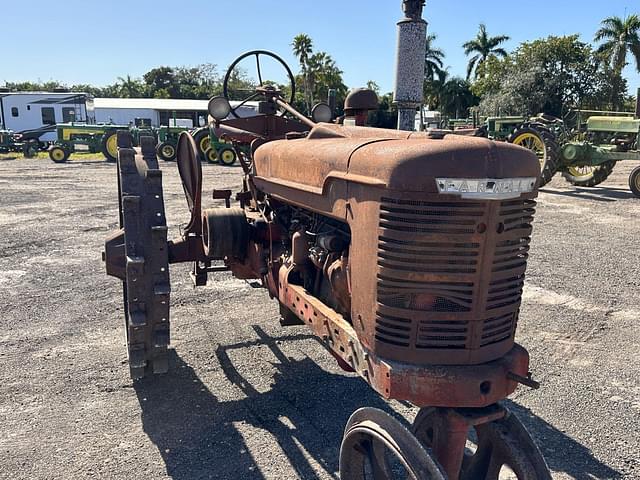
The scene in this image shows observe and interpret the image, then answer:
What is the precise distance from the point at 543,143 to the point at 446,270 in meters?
11.0

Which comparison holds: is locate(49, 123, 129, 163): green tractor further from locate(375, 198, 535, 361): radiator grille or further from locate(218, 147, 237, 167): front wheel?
locate(375, 198, 535, 361): radiator grille

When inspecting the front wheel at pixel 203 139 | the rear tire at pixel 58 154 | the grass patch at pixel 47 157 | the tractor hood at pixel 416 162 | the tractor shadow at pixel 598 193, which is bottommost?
the grass patch at pixel 47 157

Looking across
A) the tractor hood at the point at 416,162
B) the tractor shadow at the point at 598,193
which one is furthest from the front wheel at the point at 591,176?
the tractor hood at the point at 416,162

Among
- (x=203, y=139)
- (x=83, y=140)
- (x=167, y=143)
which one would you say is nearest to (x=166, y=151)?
(x=167, y=143)

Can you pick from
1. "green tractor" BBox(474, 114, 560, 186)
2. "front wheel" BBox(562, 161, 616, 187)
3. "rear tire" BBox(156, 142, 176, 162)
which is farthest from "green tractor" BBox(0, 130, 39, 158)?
"front wheel" BBox(562, 161, 616, 187)

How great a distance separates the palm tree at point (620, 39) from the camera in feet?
106

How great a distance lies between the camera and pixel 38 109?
106 feet

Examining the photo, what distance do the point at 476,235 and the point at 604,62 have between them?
3403cm

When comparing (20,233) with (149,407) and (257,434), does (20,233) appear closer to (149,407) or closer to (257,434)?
(149,407)

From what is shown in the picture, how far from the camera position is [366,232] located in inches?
81.8

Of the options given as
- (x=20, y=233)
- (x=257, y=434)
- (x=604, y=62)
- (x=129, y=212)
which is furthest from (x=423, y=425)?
(x=604, y=62)

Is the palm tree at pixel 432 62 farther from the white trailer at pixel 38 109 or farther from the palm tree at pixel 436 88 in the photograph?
the white trailer at pixel 38 109

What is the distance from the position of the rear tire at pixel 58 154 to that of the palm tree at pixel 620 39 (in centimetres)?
2937

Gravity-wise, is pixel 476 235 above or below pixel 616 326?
above
